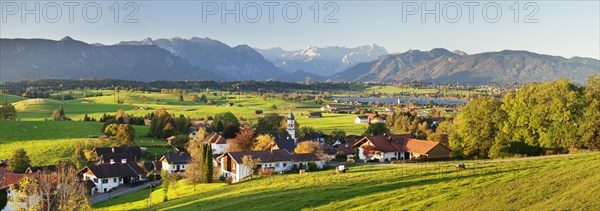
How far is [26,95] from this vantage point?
645 feet

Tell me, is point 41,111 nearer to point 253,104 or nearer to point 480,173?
point 253,104

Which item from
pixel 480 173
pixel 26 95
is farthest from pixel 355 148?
pixel 26 95

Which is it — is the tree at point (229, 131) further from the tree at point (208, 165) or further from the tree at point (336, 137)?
the tree at point (208, 165)

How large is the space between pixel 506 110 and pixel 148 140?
7416 centimetres

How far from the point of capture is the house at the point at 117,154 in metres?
84.5

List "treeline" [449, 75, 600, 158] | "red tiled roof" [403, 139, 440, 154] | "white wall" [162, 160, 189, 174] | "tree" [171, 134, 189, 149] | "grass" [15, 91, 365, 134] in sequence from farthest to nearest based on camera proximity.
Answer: "grass" [15, 91, 365, 134], "tree" [171, 134, 189, 149], "white wall" [162, 160, 189, 174], "red tiled roof" [403, 139, 440, 154], "treeline" [449, 75, 600, 158]

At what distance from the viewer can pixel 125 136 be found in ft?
319

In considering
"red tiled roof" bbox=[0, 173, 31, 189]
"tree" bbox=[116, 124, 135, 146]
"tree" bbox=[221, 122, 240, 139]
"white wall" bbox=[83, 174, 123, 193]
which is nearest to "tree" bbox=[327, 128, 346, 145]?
"tree" bbox=[221, 122, 240, 139]

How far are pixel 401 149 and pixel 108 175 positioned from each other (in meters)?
41.9

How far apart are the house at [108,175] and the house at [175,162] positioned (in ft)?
15.0

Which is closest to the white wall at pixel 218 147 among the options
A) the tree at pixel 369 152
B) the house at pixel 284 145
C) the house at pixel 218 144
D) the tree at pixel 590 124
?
the house at pixel 218 144

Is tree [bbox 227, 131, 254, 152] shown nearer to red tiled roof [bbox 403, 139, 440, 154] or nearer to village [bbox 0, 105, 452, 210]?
village [bbox 0, 105, 452, 210]

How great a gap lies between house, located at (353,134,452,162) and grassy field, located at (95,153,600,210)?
59.0 feet

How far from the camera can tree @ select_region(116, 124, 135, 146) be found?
96.6 m
